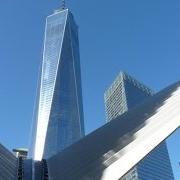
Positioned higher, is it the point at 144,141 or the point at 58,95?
the point at 58,95

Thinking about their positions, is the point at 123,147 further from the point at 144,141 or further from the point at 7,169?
the point at 7,169

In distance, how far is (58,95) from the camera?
160875 mm

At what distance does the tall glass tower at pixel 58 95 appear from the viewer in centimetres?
14850

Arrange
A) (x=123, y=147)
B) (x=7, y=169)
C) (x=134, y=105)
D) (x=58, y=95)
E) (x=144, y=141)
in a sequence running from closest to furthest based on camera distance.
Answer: (x=144, y=141) < (x=123, y=147) < (x=7, y=169) < (x=134, y=105) < (x=58, y=95)

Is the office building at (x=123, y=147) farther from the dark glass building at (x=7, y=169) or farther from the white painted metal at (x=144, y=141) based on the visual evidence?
the dark glass building at (x=7, y=169)

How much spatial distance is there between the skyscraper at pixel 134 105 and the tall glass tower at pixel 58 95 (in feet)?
51.4

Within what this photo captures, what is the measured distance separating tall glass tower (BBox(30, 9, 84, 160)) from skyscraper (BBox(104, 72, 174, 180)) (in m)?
15.7

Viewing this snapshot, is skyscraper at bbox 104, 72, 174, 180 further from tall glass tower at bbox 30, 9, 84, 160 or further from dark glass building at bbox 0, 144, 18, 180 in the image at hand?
dark glass building at bbox 0, 144, 18, 180

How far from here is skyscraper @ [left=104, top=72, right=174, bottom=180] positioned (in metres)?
129

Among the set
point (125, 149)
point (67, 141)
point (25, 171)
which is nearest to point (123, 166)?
point (125, 149)

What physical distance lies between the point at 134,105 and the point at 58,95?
106 feet

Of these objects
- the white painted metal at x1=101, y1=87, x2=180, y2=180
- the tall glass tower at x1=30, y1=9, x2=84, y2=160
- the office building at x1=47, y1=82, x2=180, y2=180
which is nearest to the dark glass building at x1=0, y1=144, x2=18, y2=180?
the office building at x1=47, y1=82, x2=180, y2=180

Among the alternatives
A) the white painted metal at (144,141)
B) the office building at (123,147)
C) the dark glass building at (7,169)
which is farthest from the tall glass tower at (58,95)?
the white painted metal at (144,141)

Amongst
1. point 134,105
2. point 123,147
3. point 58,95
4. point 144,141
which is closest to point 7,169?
point 123,147
